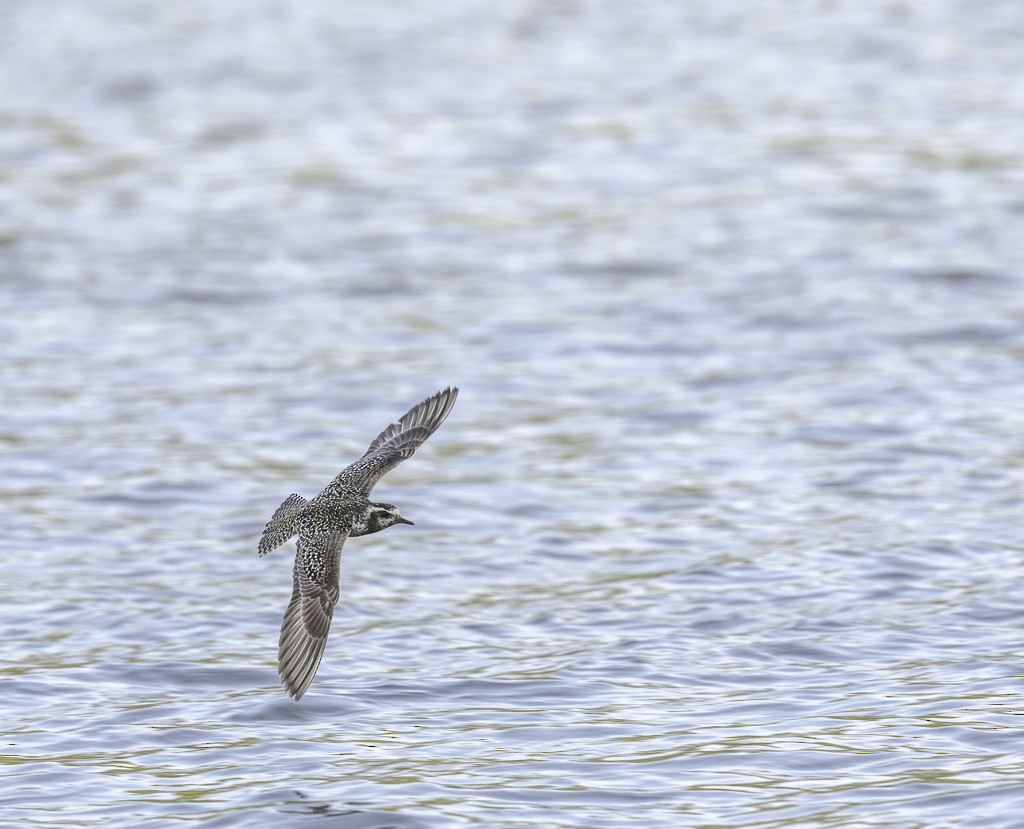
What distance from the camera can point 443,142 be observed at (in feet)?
82.8

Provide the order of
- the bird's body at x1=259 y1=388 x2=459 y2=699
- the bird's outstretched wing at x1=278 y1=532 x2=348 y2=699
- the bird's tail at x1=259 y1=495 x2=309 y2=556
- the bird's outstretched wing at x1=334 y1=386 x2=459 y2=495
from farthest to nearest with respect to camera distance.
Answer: the bird's outstretched wing at x1=334 y1=386 x2=459 y2=495
the bird's tail at x1=259 y1=495 x2=309 y2=556
the bird's body at x1=259 y1=388 x2=459 y2=699
the bird's outstretched wing at x1=278 y1=532 x2=348 y2=699

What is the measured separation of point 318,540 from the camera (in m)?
10.1

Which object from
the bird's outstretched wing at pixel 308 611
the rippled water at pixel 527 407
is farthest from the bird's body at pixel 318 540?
the rippled water at pixel 527 407

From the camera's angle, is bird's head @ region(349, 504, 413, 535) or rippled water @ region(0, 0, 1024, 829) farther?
bird's head @ region(349, 504, 413, 535)

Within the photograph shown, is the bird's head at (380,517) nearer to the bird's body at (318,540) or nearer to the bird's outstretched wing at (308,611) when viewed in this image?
the bird's body at (318,540)

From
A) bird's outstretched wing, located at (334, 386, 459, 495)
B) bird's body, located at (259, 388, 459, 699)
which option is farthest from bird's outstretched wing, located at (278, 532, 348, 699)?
bird's outstretched wing, located at (334, 386, 459, 495)

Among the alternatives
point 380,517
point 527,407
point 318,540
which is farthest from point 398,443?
point 527,407

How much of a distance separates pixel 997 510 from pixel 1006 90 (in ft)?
45.2

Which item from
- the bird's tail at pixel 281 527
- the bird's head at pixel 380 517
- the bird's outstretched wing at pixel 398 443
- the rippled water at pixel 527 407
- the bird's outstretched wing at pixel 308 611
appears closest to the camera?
the bird's outstretched wing at pixel 308 611

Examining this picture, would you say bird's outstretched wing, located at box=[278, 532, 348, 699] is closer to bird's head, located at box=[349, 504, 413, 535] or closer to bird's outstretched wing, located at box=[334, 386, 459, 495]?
bird's head, located at box=[349, 504, 413, 535]

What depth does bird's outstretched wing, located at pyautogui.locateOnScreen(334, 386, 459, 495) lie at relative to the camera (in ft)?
34.8

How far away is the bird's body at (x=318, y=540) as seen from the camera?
31.3ft

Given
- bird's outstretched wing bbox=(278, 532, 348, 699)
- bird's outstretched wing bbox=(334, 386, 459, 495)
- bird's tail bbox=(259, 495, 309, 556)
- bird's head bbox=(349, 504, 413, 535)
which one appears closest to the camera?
bird's outstretched wing bbox=(278, 532, 348, 699)

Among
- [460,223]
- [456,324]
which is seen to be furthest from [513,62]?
[456,324]
